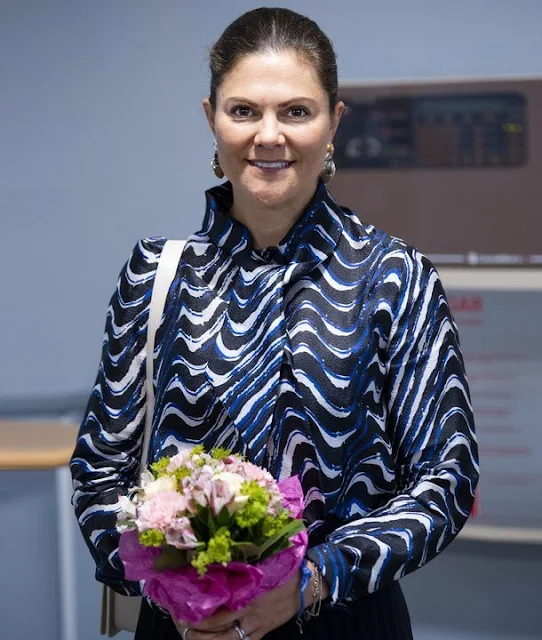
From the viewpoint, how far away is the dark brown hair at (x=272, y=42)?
148 centimetres

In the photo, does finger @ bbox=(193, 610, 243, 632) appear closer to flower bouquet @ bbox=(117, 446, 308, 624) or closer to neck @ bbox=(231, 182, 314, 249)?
flower bouquet @ bbox=(117, 446, 308, 624)

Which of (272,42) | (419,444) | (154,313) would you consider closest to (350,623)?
(419,444)

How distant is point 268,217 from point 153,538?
0.50m

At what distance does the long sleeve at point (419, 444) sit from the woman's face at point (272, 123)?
0.20m

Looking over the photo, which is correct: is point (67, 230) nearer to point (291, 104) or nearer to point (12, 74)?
point (12, 74)

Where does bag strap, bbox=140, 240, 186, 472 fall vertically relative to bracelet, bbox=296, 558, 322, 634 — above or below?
above

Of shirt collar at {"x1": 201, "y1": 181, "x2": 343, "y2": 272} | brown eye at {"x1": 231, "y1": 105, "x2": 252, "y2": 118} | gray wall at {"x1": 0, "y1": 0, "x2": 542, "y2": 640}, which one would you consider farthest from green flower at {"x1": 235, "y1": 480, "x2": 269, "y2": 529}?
gray wall at {"x1": 0, "y1": 0, "x2": 542, "y2": 640}

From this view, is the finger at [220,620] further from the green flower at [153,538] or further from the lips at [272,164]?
the lips at [272,164]

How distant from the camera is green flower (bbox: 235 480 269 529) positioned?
4.06 ft

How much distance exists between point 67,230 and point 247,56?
180 cm

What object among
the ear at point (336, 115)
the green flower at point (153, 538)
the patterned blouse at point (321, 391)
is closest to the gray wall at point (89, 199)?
the ear at point (336, 115)

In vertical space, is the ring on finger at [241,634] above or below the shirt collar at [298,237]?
below

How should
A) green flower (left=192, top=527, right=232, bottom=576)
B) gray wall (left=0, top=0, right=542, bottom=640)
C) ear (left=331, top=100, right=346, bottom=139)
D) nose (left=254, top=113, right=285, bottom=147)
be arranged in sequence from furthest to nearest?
gray wall (left=0, top=0, right=542, bottom=640) → ear (left=331, top=100, right=346, bottom=139) → nose (left=254, top=113, right=285, bottom=147) → green flower (left=192, top=527, right=232, bottom=576)

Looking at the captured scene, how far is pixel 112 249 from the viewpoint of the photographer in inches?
125
